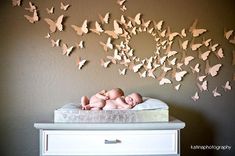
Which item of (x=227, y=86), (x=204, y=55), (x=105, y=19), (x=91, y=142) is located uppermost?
(x=105, y=19)

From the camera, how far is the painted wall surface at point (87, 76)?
2447mm

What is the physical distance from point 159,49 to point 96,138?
1069 millimetres

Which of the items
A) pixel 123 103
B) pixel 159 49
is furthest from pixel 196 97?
pixel 123 103

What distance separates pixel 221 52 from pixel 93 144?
1455 mm

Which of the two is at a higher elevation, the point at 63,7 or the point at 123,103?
the point at 63,7

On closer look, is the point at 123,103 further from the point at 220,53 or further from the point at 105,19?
the point at 220,53

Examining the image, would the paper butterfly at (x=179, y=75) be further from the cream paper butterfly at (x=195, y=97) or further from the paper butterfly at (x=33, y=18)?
the paper butterfly at (x=33, y=18)

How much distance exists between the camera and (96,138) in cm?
183

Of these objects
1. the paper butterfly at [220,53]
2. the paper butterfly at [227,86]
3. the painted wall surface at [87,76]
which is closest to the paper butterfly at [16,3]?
the painted wall surface at [87,76]

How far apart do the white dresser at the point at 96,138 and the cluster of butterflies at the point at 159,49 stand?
762mm

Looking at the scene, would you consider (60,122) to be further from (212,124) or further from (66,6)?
(212,124)

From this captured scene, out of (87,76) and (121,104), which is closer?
(121,104)

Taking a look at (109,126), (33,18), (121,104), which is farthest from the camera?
(33,18)

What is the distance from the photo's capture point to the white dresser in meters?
1.82
